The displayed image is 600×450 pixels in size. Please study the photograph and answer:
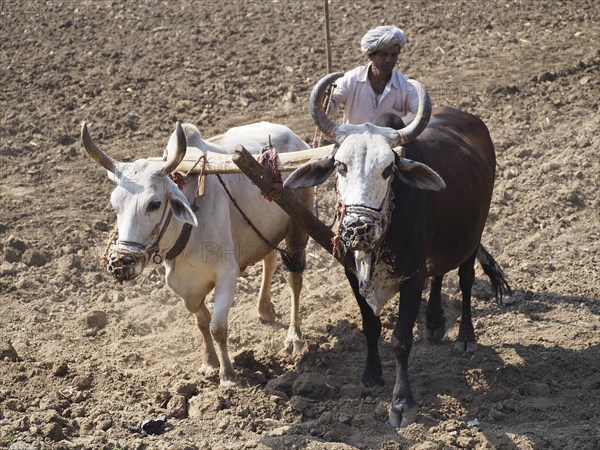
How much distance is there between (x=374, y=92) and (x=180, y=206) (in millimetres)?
1644

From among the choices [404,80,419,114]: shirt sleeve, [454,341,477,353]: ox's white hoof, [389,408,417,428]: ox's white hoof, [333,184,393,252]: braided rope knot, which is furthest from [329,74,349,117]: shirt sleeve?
[389,408,417,428]: ox's white hoof

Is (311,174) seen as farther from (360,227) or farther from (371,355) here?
(371,355)

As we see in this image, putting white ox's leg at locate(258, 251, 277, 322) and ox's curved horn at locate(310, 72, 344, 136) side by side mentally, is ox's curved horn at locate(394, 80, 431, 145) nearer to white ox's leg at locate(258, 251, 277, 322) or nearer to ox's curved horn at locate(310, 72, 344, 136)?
ox's curved horn at locate(310, 72, 344, 136)

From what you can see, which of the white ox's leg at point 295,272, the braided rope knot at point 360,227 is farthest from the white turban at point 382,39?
the braided rope knot at point 360,227

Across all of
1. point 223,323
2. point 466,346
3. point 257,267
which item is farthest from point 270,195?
point 257,267

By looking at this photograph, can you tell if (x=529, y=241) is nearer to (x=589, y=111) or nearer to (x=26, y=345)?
(x=589, y=111)

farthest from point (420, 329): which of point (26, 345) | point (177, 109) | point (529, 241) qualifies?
point (177, 109)

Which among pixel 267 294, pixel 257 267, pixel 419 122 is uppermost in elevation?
pixel 419 122

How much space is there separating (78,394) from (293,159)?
78.0 inches

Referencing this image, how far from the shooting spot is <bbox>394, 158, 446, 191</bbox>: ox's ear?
5.22m

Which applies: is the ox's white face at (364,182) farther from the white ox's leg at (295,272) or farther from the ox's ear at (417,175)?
the white ox's leg at (295,272)

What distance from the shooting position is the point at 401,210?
213 inches

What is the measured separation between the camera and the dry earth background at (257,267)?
18.2 ft

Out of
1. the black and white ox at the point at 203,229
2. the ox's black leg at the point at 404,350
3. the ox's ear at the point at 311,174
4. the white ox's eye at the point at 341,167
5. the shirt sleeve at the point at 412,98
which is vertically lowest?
the ox's black leg at the point at 404,350
